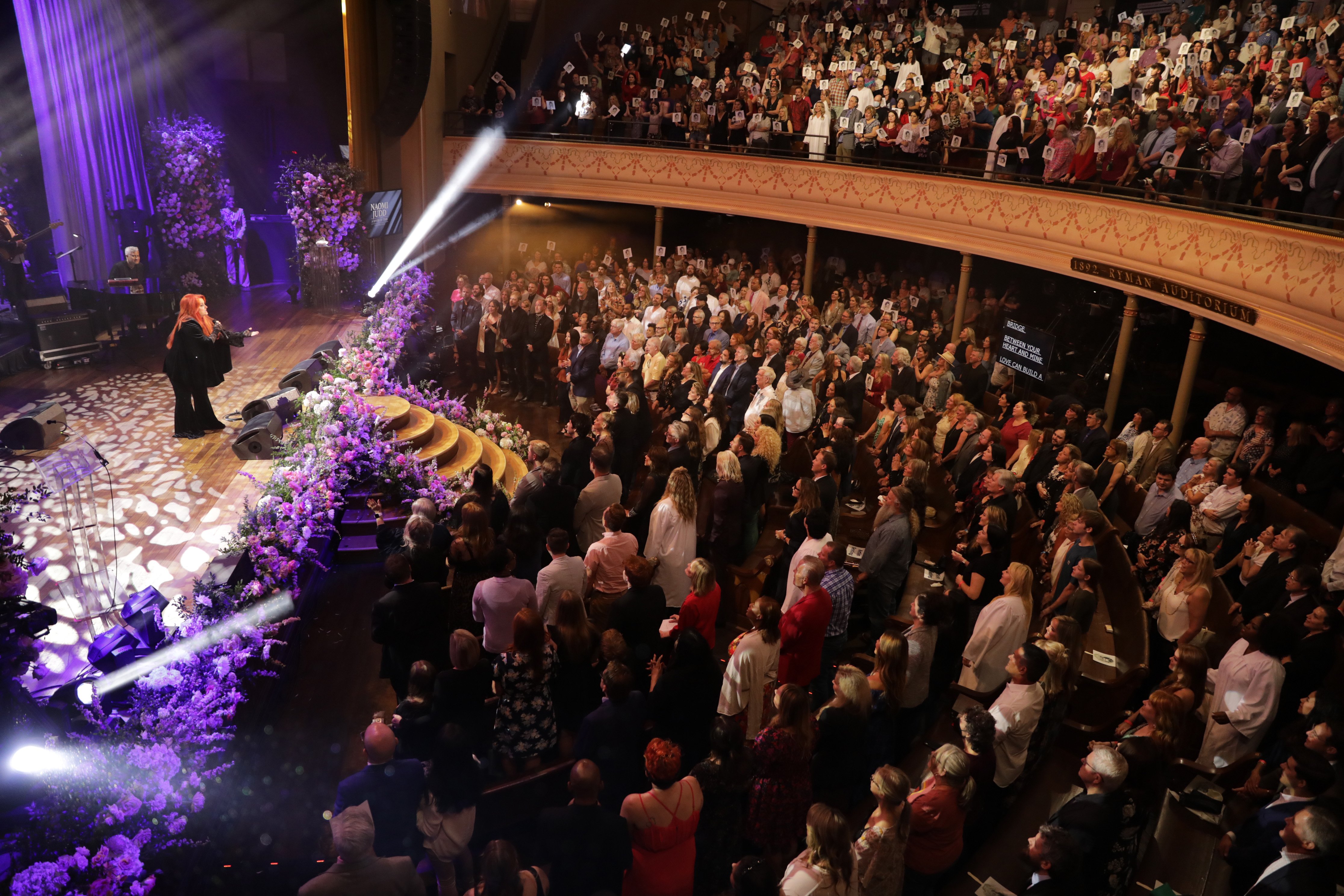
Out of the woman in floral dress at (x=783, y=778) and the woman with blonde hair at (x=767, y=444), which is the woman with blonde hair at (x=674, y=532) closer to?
the woman with blonde hair at (x=767, y=444)

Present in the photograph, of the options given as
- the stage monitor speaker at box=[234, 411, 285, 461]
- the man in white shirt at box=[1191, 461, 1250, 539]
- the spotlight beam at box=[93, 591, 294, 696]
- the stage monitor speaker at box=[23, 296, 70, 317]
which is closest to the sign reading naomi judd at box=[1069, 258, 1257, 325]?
the man in white shirt at box=[1191, 461, 1250, 539]

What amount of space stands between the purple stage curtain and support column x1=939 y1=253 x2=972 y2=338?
38.6 ft

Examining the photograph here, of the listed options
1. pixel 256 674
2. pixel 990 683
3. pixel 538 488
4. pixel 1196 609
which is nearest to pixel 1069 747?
pixel 990 683

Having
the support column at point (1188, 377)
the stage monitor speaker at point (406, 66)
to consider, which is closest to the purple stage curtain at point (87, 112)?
the stage monitor speaker at point (406, 66)

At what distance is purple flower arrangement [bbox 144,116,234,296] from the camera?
452 inches

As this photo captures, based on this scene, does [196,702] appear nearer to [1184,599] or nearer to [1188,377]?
[1184,599]

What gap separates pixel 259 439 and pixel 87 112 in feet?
22.9

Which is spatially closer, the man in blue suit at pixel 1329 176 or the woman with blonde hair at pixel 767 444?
the woman with blonde hair at pixel 767 444

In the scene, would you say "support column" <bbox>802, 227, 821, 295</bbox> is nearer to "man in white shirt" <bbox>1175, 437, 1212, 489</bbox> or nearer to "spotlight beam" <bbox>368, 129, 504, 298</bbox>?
"spotlight beam" <bbox>368, 129, 504, 298</bbox>

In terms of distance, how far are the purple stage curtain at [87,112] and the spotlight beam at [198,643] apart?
840 cm

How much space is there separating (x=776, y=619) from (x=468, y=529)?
1950 mm

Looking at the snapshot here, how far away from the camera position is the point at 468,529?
5.18 meters

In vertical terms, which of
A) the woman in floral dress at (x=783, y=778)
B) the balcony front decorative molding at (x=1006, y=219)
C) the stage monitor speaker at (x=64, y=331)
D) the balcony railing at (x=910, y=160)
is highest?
the balcony railing at (x=910, y=160)

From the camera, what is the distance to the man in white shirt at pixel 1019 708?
4227 millimetres
